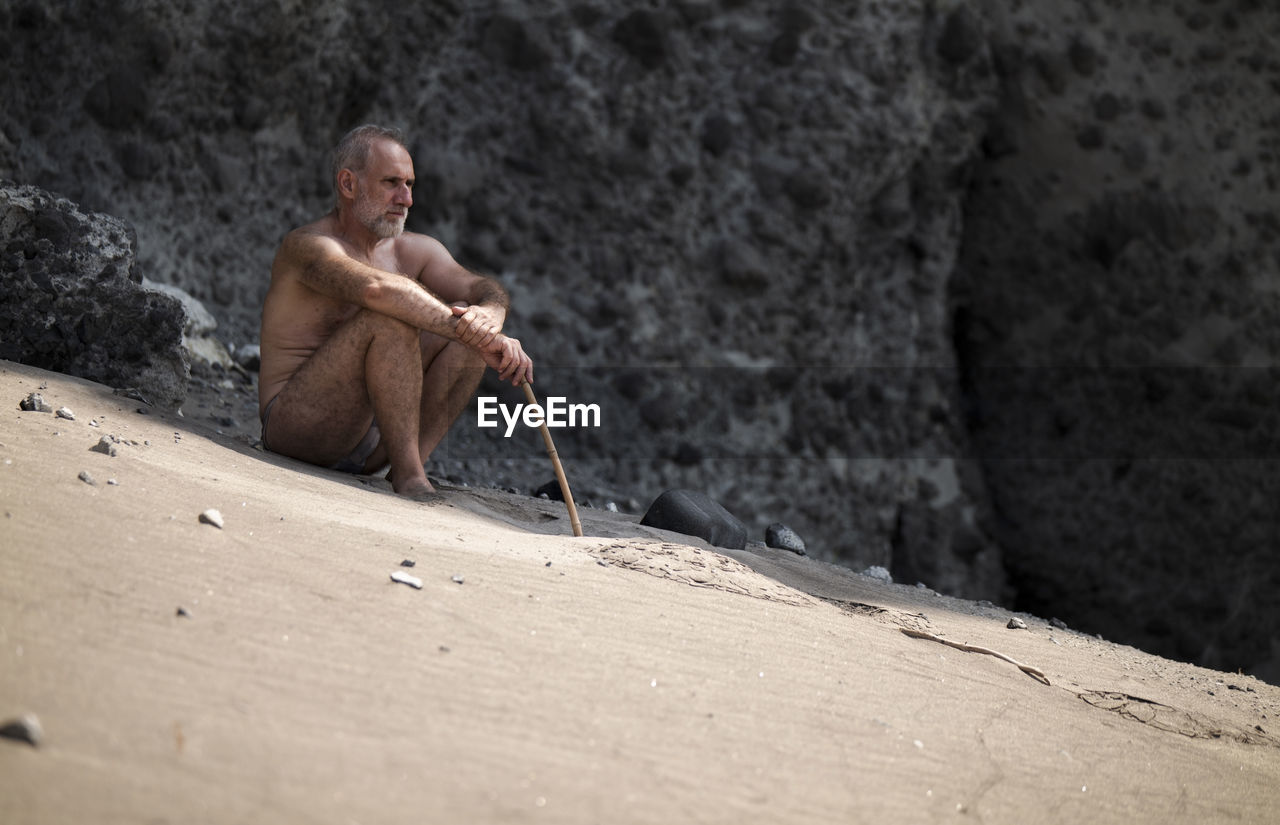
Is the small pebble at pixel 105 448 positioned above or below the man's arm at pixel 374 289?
below

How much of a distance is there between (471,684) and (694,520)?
182cm

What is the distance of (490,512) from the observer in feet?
11.0

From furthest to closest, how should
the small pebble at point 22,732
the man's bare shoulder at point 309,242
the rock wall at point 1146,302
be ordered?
the rock wall at point 1146,302, the man's bare shoulder at point 309,242, the small pebble at point 22,732

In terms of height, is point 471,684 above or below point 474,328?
below

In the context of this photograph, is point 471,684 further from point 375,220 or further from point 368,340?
point 375,220

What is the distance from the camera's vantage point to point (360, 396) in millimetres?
3461

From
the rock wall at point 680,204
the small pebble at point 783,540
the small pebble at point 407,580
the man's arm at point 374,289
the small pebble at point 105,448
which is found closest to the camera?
→ the small pebble at point 407,580

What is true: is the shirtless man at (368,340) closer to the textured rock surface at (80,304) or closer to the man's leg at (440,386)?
the man's leg at (440,386)

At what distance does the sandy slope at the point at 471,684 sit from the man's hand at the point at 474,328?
0.48 m

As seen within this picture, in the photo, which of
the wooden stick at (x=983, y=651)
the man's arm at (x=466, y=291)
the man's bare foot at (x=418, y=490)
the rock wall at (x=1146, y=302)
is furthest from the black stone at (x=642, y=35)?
the wooden stick at (x=983, y=651)

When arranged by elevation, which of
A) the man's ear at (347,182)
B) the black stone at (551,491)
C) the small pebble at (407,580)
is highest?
the man's ear at (347,182)

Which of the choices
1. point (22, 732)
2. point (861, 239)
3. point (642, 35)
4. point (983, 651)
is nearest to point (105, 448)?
point (22, 732)

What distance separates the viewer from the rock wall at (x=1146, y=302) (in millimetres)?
5801

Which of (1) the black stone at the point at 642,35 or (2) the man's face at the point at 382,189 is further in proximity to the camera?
(1) the black stone at the point at 642,35
